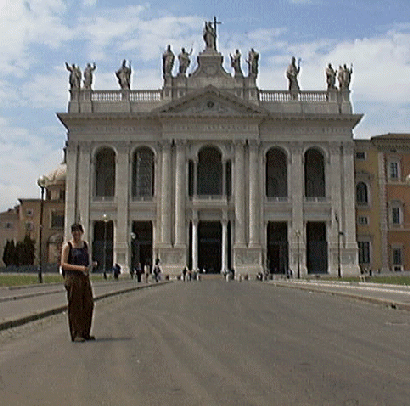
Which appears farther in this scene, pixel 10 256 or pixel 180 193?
pixel 10 256

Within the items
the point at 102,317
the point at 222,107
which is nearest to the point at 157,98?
the point at 222,107

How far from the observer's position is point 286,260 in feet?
219

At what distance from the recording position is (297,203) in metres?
65.4

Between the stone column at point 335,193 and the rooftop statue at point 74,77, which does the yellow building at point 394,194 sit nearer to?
the stone column at point 335,193

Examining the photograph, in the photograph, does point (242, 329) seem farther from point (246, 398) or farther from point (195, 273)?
point (195, 273)

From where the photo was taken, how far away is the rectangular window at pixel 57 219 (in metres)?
79.1

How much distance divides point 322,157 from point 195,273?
64.2 ft

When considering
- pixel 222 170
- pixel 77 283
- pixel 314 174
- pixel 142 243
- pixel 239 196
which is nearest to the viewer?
pixel 77 283

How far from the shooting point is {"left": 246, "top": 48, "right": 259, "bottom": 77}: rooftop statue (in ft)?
221

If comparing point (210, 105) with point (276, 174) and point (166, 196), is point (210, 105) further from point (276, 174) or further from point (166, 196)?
point (276, 174)

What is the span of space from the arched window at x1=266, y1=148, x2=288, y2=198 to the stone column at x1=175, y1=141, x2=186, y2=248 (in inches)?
391

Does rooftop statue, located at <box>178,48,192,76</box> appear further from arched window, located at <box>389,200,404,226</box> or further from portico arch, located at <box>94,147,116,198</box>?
arched window, located at <box>389,200,404,226</box>

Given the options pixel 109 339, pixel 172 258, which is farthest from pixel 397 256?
pixel 109 339

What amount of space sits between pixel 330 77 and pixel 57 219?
3566cm
